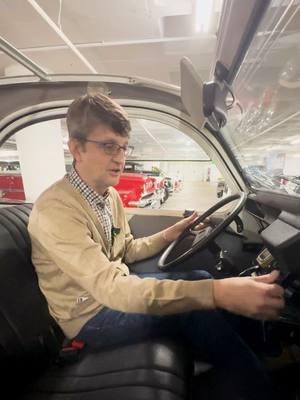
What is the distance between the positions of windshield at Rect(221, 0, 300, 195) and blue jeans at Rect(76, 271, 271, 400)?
2.12 ft

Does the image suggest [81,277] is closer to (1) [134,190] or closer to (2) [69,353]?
(2) [69,353]

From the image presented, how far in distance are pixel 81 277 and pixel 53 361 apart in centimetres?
40

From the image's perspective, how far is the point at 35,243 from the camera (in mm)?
1041

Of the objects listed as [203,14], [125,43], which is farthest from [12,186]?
[203,14]

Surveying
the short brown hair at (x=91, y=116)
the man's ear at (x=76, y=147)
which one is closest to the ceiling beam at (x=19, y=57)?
the short brown hair at (x=91, y=116)

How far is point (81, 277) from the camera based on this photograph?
2.77ft

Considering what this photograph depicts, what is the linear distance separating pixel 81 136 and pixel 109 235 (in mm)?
447

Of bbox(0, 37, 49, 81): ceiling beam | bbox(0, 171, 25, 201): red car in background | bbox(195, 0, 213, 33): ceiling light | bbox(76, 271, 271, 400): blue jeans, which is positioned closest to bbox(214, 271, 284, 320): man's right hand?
bbox(76, 271, 271, 400): blue jeans

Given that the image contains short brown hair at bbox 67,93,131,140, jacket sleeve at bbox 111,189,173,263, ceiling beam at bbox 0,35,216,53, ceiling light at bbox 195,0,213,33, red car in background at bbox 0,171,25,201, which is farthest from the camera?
red car in background at bbox 0,171,25,201

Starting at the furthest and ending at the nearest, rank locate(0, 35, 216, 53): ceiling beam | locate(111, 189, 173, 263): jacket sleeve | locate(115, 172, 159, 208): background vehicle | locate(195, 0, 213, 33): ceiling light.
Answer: locate(115, 172, 159, 208): background vehicle → locate(0, 35, 216, 53): ceiling beam → locate(195, 0, 213, 33): ceiling light → locate(111, 189, 173, 263): jacket sleeve

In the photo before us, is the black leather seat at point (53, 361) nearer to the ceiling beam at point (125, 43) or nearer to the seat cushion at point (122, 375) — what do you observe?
the seat cushion at point (122, 375)

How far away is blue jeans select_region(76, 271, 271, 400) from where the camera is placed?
0.94m

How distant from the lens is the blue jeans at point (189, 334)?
0.94 meters

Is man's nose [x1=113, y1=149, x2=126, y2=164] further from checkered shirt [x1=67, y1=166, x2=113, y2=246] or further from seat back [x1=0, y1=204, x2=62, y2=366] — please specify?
seat back [x1=0, y1=204, x2=62, y2=366]
